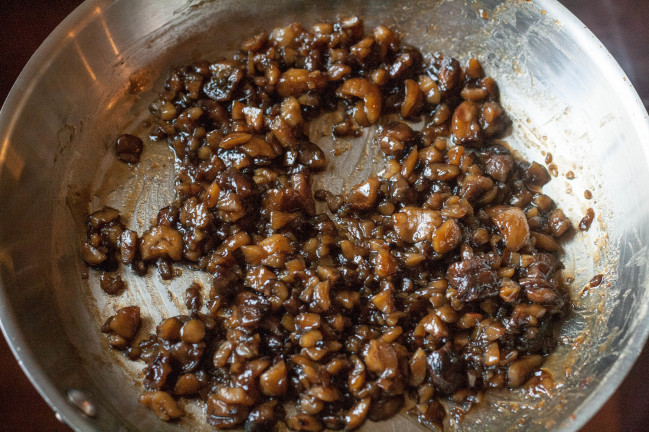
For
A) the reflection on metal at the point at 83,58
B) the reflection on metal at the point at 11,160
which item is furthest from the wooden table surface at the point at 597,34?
the reflection on metal at the point at 11,160

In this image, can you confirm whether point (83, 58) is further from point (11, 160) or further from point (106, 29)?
point (11, 160)

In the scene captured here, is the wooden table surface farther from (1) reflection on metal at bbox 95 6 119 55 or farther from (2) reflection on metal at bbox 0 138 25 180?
(2) reflection on metal at bbox 0 138 25 180

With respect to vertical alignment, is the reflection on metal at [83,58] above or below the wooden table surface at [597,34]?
above

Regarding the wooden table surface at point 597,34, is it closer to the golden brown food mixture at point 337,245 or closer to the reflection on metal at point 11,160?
the golden brown food mixture at point 337,245

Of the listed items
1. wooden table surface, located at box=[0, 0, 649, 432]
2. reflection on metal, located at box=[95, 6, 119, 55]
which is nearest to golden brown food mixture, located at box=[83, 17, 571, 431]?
reflection on metal, located at box=[95, 6, 119, 55]

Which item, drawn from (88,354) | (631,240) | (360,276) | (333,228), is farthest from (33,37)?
(631,240)

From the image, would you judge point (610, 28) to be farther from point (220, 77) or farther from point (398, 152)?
point (220, 77)
